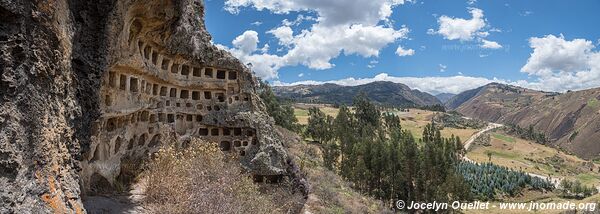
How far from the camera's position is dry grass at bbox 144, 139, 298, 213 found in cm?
1569

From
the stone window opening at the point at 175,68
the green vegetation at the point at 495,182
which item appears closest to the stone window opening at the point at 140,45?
the stone window opening at the point at 175,68

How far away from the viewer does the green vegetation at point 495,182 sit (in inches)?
2874

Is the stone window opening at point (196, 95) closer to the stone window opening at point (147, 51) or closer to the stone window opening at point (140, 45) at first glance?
the stone window opening at point (147, 51)

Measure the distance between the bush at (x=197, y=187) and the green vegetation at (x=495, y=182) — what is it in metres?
58.8

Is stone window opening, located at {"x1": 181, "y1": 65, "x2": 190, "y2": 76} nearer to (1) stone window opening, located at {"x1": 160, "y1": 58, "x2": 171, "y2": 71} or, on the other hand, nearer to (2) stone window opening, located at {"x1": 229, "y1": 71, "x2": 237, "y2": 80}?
(1) stone window opening, located at {"x1": 160, "y1": 58, "x2": 171, "y2": 71}

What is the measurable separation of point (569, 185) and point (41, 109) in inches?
3641

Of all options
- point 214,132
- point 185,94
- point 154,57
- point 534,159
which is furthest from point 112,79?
point 534,159

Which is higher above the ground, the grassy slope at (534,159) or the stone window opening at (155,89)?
the stone window opening at (155,89)

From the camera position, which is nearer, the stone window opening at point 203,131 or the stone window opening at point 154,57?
the stone window opening at point 154,57


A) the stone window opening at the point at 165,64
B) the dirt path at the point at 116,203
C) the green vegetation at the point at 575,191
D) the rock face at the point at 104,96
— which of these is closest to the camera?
the rock face at the point at 104,96

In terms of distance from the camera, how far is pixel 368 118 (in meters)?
96.5

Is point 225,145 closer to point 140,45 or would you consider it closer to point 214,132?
point 214,132

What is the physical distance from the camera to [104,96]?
1792 cm

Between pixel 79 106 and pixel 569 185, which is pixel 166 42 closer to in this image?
pixel 79 106
